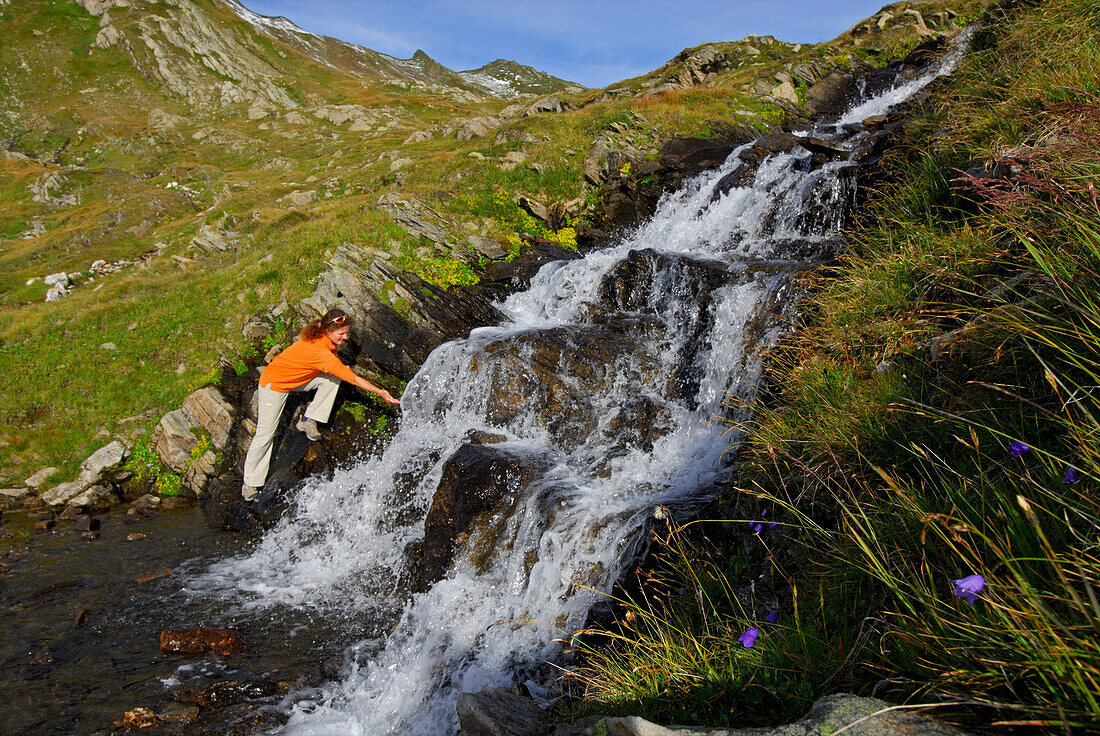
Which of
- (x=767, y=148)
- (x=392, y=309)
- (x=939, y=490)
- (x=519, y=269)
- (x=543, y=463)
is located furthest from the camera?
(x=767, y=148)

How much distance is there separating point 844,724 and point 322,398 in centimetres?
1095

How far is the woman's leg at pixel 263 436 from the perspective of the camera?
34.8ft

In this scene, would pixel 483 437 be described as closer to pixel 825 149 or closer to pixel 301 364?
pixel 301 364

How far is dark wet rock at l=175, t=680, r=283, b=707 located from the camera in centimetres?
588

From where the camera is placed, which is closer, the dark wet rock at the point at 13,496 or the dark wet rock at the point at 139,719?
the dark wet rock at the point at 139,719

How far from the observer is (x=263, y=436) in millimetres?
10766

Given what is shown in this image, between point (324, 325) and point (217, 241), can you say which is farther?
point (217, 241)

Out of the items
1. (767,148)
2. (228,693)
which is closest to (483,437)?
(228,693)

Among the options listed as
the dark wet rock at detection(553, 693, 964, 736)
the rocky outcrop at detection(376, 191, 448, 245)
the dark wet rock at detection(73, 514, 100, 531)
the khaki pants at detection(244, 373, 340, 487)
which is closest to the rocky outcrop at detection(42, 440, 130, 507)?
the dark wet rock at detection(73, 514, 100, 531)

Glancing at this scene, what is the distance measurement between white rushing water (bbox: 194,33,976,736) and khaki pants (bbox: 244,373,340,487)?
50.5 inches

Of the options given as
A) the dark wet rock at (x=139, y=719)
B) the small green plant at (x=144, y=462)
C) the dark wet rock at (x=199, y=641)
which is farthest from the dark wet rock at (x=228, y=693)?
the small green plant at (x=144, y=462)

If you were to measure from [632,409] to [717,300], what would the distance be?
298cm

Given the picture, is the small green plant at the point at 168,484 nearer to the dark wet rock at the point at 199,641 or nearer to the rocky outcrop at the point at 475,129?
the dark wet rock at the point at 199,641

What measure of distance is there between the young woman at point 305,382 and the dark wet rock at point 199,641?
420cm
